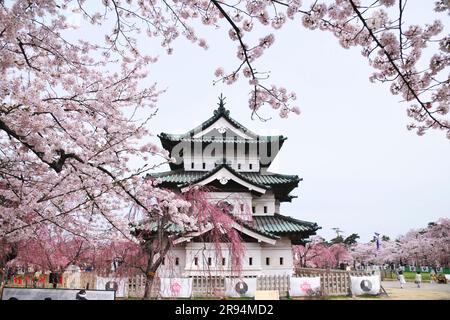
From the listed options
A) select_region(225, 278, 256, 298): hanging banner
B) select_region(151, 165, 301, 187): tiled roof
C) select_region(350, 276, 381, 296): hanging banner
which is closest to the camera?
select_region(225, 278, 256, 298): hanging banner

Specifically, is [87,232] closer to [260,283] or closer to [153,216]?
[153,216]

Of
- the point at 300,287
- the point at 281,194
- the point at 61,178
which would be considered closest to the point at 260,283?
the point at 300,287

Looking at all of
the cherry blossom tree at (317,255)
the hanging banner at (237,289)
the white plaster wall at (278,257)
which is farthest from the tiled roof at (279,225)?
the cherry blossom tree at (317,255)

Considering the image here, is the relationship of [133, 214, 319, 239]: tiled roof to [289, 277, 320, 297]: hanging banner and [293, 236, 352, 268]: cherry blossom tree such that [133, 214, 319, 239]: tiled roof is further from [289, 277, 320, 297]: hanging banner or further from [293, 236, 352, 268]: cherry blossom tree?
[293, 236, 352, 268]: cherry blossom tree

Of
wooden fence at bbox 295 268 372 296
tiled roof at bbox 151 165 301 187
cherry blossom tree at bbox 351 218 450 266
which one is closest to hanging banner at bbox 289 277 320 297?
wooden fence at bbox 295 268 372 296

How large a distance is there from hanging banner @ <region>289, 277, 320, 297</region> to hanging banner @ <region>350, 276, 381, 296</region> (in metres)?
1.44

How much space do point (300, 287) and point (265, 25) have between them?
9977mm

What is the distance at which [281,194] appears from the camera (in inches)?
574

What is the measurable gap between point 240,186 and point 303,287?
4.29 meters

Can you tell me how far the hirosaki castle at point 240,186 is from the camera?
451 inches

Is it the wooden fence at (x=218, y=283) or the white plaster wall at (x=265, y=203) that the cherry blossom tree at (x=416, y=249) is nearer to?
the wooden fence at (x=218, y=283)

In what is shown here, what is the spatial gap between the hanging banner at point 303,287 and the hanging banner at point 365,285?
1.44m

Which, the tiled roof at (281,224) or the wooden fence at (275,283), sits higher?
the tiled roof at (281,224)

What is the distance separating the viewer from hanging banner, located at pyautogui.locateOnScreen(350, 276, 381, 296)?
1114cm
